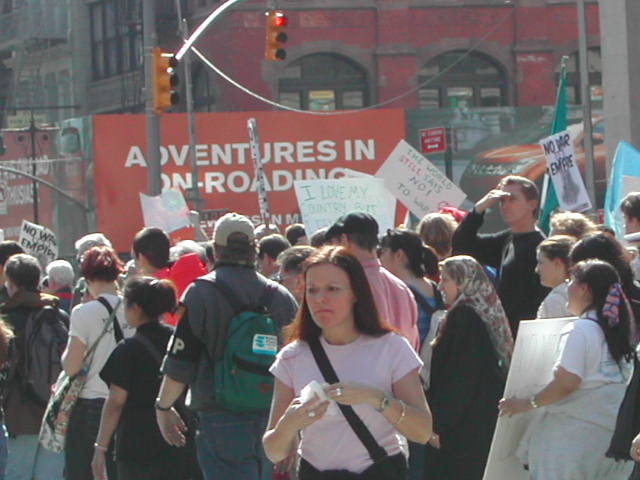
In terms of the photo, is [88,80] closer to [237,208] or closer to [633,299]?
[237,208]

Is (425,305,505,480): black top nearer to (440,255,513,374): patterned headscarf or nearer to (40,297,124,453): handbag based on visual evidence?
(440,255,513,374): patterned headscarf

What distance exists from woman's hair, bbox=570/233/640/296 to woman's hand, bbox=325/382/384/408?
102 inches

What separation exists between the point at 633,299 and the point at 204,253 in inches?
161

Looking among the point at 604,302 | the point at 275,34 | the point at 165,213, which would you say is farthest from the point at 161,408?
the point at 275,34

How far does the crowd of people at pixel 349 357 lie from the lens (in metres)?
5.46

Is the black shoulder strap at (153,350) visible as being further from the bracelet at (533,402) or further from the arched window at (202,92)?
the arched window at (202,92)

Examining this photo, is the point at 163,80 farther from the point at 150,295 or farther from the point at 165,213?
the point at 150,295

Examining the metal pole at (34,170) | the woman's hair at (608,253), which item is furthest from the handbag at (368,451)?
the metal pole at (34,170)

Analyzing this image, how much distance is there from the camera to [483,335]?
313 inches

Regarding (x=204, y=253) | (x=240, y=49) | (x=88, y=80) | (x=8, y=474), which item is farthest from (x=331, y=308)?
(x=88, y=80)

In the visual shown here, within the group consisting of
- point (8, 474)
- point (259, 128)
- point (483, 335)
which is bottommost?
point (8, 474)

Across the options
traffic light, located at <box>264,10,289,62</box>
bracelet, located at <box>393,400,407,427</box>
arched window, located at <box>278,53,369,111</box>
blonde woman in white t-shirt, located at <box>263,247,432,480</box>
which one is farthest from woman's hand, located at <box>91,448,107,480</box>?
arched window, located at <box>278,53,369,111</box>

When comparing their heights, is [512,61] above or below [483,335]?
above

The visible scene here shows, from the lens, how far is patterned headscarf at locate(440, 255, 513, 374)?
26.1ft
